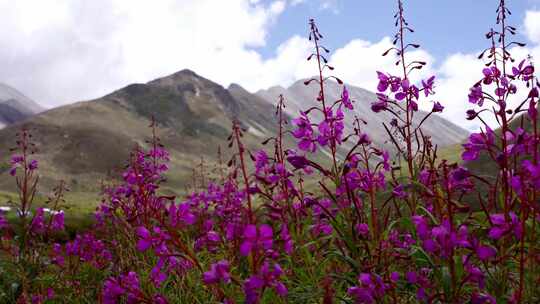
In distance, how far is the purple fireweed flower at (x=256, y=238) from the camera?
234 centimetres

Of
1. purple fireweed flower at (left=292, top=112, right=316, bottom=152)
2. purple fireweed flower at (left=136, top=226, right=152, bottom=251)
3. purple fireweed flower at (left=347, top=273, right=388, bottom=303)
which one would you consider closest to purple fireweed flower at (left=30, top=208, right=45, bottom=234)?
purple fireweed flower at (left=136, top=226, right=152, bottom=251)

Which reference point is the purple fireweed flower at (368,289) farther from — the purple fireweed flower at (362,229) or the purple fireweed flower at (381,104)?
the purple fireweed flower at (381,104)

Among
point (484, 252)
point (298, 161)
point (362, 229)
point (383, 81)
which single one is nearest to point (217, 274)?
point (298, 161)

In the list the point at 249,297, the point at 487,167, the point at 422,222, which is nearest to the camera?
the point at 249,297

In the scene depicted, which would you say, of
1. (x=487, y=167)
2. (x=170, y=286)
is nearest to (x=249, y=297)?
(x=170, y=286)

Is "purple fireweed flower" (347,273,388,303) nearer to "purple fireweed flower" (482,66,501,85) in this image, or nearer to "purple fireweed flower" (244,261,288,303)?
"purple fireweed flower" (244,261,288,303)

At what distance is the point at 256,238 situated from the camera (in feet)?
7.82

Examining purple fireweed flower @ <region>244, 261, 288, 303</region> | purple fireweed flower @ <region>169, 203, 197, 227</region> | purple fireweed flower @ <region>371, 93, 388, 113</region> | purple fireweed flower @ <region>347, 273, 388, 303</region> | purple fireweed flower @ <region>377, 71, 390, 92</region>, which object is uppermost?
purple fireweed flower @ <region>377, 71, 390, 92</region>

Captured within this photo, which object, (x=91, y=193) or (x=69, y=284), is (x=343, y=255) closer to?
(x=69, y=284)

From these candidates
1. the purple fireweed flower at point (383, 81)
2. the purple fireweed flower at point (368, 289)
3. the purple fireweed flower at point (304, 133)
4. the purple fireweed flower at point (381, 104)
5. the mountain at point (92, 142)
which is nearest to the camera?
the purple fireweed flower at point (368, 289)

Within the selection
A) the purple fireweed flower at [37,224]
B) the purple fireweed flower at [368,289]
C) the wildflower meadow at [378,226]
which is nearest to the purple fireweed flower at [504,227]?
the wildflower meadow at [378,226]

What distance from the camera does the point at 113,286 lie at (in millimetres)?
2963

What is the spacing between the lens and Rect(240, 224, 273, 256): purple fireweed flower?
7.68 feet

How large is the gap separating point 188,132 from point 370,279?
648ft
